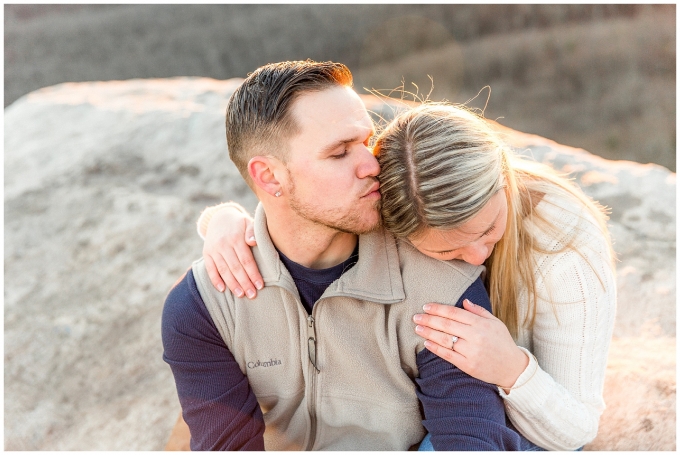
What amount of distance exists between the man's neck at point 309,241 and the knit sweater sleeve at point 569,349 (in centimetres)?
65

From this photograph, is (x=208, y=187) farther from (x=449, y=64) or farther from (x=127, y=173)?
(x=449, y=64)

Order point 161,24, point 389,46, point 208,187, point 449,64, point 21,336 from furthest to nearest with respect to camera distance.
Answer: point 161,24, point 389,46, point 449,64, point 208,187, point 21,336

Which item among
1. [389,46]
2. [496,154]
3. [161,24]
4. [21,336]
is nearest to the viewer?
[496,154]

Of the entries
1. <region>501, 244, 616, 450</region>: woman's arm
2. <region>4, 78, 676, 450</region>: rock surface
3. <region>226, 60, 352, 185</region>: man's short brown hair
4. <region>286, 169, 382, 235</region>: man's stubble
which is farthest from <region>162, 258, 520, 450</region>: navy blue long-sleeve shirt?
<region>4, 78, 676, 450</region>: rock surface

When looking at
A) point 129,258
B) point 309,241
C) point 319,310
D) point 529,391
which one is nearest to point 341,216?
point 309,241

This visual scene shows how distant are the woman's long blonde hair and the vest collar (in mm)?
85

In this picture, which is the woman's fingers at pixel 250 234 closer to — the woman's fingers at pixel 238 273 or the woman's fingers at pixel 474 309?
the woman's fingers at pixel 238 273

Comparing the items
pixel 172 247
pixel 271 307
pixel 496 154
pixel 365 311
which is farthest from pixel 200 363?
pixel 172 247

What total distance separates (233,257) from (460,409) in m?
0.87

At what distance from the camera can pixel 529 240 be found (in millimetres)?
2033

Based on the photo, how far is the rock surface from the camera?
111 inches

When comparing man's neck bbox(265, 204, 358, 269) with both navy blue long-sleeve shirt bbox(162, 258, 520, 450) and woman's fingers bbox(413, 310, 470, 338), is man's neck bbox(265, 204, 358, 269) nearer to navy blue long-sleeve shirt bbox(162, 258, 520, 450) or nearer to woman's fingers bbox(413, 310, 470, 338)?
navy blue long-sleeve shirt bbox(162, 258, 520, 450)

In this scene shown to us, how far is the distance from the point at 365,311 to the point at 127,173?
290 centimetres

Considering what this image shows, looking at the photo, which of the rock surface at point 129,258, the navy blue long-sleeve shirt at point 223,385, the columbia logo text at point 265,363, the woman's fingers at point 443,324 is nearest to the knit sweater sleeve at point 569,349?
the navy blue long-sleeve shirt at point 223,385
